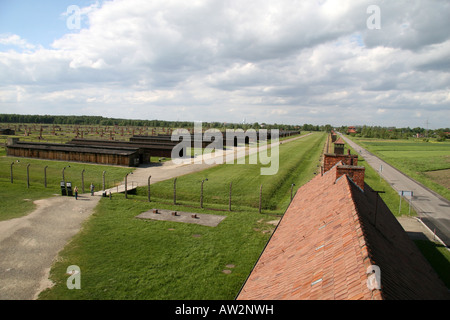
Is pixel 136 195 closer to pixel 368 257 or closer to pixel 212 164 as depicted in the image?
pixel 212 164

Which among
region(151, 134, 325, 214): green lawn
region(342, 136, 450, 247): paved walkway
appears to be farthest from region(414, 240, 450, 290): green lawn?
region(151, 134, 325, 214): green lawn

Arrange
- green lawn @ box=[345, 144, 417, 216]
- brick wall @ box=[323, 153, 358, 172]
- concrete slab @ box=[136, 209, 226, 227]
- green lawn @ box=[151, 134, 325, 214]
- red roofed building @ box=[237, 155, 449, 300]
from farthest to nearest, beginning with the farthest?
1. green lawn @ box=[151, 134, 325, 214]
2. green lawn @ box=[345, 144, 417, 216]
3. concrete slab @ box=[136, 209, 226, 227]
4. brick wall @ box=[323, 153, 358, 172]
5. red roofed building @ box=[237, 155, 449, 300]

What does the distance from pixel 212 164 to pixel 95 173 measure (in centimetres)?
2103

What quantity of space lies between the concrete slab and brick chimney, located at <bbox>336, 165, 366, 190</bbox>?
12.3 m

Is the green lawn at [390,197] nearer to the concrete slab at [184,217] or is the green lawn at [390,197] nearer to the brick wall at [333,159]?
the brick wall at [333,159]

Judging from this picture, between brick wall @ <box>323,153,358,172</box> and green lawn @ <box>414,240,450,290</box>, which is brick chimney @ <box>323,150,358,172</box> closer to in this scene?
brick wall @ <box>323,153,358,172</box>

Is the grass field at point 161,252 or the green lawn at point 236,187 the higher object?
the green lawn at point 236,187

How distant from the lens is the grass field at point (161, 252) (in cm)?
1507

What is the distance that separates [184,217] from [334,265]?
20.5m

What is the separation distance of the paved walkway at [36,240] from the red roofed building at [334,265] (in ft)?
40.5

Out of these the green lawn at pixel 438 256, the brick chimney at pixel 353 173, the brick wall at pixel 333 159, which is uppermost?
the brick wall at pixel 333 159

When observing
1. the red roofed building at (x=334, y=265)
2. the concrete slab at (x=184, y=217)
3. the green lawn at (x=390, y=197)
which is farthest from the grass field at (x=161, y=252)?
the green lawn at (x=390, y=197)

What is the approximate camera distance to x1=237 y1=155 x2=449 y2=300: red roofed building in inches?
268
